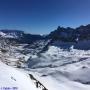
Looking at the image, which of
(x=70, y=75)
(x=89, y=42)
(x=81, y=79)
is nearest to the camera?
(x=81, y=79)

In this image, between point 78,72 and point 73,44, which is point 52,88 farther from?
point 73,44

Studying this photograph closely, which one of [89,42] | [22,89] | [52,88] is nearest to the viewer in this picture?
[22,89]

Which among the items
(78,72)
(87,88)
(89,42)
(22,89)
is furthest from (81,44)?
(22,89)

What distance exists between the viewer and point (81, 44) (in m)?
192

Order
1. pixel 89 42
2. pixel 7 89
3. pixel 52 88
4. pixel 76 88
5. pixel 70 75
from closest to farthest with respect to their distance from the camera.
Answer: pixel 7 89
pixel 52 88
pixel 76 88
pixel 70 75
pixel 89 42

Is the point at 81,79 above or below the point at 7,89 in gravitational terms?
below

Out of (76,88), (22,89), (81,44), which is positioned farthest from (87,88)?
(81,44)

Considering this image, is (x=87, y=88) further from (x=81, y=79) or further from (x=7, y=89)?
(x=7, y=89)

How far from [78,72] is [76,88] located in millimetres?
18313

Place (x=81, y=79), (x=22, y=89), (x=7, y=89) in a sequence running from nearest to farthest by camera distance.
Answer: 1. (x=7, y=89)
2. (x=22, y=89)
3. (x=81, y=79)

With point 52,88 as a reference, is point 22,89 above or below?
above

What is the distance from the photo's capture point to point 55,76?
55.2 metres

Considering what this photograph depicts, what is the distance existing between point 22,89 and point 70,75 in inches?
1460

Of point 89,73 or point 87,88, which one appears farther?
point 89,73
